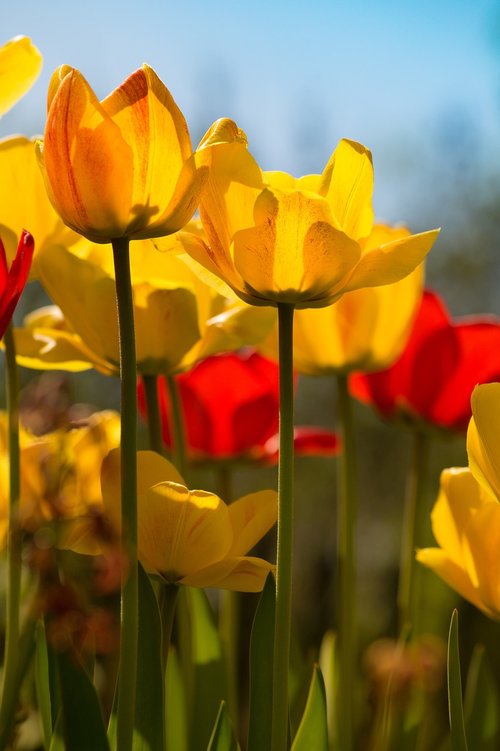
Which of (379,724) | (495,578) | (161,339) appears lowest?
(379,724)

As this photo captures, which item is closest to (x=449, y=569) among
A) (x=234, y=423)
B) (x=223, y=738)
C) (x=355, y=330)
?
(x=223, y=738)

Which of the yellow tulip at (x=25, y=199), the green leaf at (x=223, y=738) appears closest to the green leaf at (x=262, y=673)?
the green leaf at (x=223, y=738)

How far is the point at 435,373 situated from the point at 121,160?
1.45 ft

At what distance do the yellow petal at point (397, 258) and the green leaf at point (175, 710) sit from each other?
0.81 ft

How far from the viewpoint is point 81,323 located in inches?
20.6

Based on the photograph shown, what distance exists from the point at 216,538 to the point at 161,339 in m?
0.15

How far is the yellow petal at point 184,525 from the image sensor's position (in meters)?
0.40

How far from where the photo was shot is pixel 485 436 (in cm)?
38

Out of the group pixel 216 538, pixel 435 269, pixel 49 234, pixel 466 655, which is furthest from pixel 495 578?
pixel 435 269

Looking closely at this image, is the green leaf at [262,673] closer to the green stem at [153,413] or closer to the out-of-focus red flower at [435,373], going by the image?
the green stem at [153,413]

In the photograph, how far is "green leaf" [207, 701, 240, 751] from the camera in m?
0.42

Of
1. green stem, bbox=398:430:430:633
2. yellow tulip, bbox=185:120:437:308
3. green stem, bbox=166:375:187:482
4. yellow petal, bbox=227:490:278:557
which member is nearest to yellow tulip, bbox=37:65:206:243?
yellow tulip, bbox=185:120:437:308

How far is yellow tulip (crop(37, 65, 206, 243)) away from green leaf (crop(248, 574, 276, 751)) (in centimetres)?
16

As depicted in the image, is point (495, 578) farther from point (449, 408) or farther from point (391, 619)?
point (391, 619)
